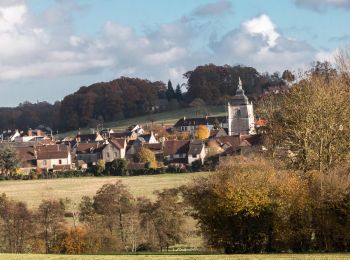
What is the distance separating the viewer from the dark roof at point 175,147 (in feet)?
325

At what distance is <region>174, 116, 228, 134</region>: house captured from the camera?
141375mm

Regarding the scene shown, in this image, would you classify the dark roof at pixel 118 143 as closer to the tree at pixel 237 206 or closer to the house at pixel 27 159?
the house at pixel 27 159

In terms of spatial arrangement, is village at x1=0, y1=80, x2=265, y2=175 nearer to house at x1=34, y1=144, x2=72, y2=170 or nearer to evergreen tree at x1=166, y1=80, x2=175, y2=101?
house at x1=34, y1=144, x2=72, y2=170

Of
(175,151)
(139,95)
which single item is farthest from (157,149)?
(139,95)

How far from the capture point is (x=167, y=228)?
124 ft

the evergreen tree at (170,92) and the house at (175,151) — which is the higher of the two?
the evergreen tree at (170,92)

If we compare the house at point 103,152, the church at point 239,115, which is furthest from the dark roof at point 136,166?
the church at point 239,115

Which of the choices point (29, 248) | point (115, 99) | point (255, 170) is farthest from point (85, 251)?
point (115, 99)

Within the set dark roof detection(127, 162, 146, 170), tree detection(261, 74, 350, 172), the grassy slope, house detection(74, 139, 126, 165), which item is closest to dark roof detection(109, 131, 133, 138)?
house detection(74, 139, 126, 165)

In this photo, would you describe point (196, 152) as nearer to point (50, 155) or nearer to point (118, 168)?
point (118, 168)

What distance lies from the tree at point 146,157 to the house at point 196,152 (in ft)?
16.0

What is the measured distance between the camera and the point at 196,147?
97375 mm

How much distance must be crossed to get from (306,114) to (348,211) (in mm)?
9600

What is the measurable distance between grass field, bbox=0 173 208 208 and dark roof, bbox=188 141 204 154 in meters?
13.9
